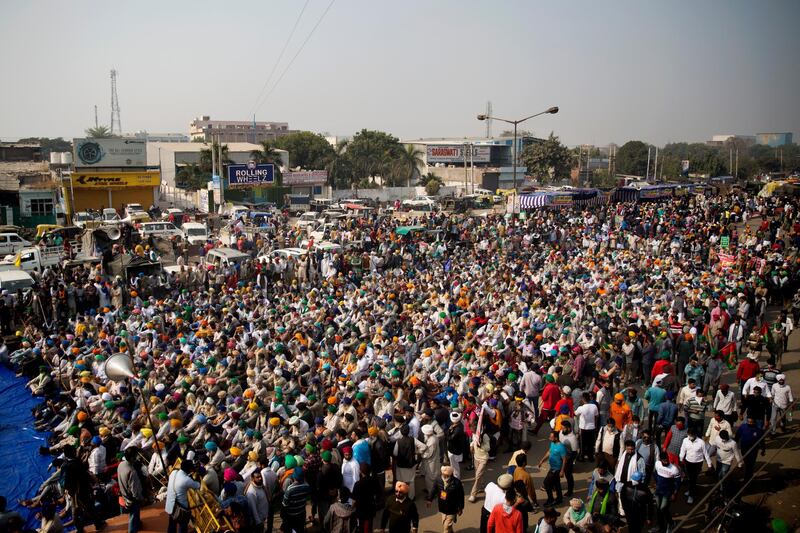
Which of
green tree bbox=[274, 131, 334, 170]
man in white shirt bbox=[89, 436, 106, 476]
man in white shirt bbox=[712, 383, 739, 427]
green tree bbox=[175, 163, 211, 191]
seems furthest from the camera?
green tree bbox=[274, 131, 334, 170]

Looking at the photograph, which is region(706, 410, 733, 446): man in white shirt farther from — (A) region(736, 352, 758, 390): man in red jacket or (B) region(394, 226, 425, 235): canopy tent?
(B) region(394, 226, 425, 235): canopy tent

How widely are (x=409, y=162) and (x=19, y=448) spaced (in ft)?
175

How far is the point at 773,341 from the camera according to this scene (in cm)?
1159

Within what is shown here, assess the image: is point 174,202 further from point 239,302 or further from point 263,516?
point 263,516

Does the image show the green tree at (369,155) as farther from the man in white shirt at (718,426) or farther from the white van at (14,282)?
the man in white shirt at (718,426)

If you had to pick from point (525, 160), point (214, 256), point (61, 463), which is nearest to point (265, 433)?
point (61, 463)

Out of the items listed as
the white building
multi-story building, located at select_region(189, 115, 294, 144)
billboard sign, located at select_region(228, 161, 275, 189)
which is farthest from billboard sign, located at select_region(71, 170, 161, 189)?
multi-story building, located at select_region(189, 115, 294, 144)

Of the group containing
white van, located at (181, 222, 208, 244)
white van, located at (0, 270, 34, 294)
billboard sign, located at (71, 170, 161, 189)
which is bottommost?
white van, located at (0, 270, 34, 294)

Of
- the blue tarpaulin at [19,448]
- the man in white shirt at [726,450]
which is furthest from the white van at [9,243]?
the man in white shirt at [726,450]

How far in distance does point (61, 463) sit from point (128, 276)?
11.6 m

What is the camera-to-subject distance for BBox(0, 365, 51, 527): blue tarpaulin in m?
9.08

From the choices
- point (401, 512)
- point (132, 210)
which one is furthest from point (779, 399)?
point (132, 210)

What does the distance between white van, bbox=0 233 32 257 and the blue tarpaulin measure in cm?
1371

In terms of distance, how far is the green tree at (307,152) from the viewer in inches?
2408
